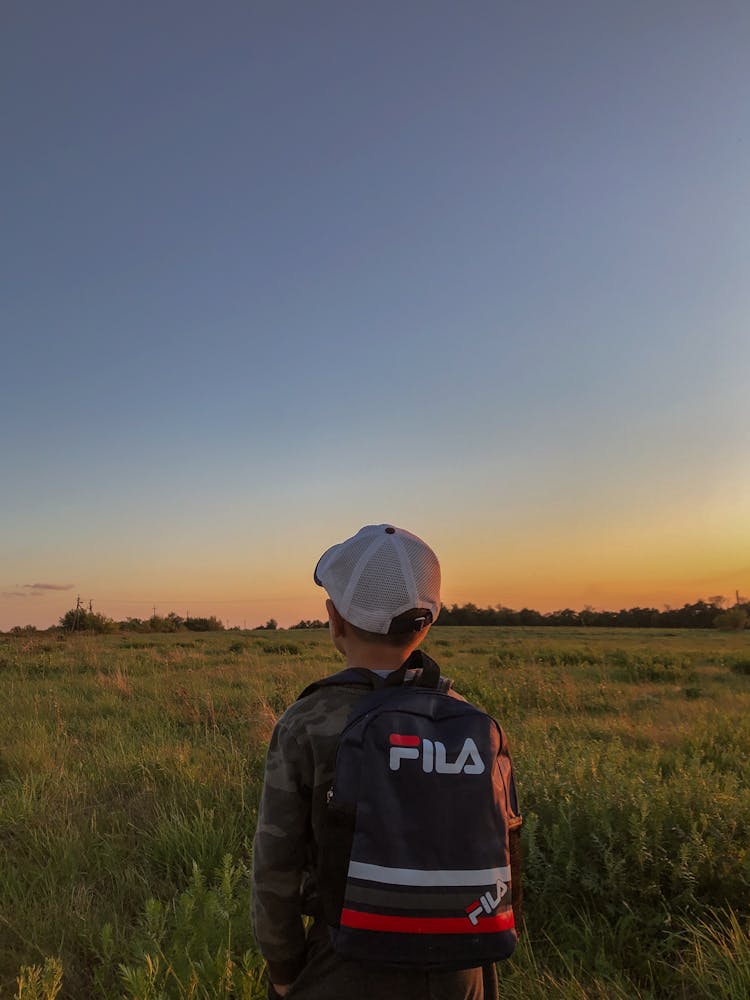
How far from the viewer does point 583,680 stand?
46.2 feet

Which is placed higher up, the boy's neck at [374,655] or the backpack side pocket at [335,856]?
the boy's neck at [374,655]

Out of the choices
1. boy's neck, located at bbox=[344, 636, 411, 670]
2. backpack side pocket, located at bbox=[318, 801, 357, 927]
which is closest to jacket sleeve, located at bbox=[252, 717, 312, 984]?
backpack side pocket, located at bbox=[318, 801, 357, 927]

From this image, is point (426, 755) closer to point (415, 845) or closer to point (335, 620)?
point (415, 845)

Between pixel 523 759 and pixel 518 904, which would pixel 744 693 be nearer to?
pixel 523 759

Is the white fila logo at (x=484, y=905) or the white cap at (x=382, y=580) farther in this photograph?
the white cap at (x=382, y=580)

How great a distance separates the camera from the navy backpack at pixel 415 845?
1.80 meters

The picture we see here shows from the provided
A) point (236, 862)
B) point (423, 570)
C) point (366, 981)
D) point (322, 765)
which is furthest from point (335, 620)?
point (236, 862)

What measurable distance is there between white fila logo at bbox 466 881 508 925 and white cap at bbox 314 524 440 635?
0.73 meters

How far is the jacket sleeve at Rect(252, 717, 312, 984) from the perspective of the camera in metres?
2.04

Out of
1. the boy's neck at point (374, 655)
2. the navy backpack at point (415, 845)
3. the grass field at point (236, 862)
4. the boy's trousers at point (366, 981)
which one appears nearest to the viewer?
the navy backpack at point (415, 845)

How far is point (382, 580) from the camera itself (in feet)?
6.77

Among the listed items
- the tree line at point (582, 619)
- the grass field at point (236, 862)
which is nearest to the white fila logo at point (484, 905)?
the grass field at point (236, 862)

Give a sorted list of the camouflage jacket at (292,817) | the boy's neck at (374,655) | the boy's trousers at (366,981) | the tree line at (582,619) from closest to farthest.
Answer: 1. the boy's trousers at (366,981)
2. the camouflage jacket at (292,817)
3. the boy's neck at (374,655)
4. the tree line at (582,619)

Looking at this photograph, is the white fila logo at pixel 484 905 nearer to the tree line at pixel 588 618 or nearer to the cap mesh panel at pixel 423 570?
the cap mesh panel at pixel 423 570
